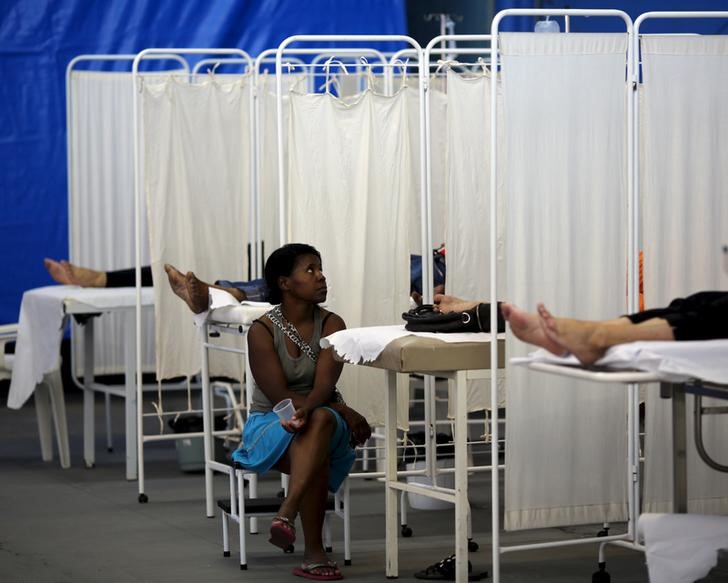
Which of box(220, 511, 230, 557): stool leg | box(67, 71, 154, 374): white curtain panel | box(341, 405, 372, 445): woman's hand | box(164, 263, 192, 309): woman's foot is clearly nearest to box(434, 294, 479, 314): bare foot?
box(341, 405, 372, 445): woman's hand

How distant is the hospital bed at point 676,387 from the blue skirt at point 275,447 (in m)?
1.05

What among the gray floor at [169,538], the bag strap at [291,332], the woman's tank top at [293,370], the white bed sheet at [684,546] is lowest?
the gray floor at [169,538]

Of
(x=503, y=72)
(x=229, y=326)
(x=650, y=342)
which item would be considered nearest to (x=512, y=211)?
(x=503, y=72)

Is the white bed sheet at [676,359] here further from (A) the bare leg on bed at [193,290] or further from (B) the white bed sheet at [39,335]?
(B) the white bed sheet at [39,335]

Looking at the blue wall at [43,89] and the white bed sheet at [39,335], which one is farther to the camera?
the blue wall at [43,89]


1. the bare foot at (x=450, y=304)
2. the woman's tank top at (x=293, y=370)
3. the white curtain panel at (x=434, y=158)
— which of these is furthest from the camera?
the white curtain panel at (x=434, y=158)

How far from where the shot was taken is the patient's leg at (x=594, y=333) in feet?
10.2

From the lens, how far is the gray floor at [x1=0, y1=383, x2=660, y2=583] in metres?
4.18

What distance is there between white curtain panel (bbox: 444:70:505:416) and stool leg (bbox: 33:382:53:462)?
2.40 metres

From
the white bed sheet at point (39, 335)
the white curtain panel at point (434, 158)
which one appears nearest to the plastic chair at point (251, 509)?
the white curtain panel at point (434, 158)

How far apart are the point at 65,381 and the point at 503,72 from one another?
5817 mm

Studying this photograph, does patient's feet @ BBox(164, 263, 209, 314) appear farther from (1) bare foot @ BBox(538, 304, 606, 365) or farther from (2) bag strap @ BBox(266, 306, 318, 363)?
(1) bare foot @ BBox(538, 304, 606, 365)

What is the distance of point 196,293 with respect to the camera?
5.02m

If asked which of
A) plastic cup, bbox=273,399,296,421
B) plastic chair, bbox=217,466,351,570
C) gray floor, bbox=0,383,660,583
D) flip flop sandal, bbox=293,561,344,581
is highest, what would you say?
plastic cup, bbox=273,399,296,421
